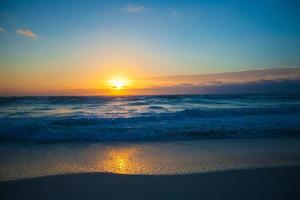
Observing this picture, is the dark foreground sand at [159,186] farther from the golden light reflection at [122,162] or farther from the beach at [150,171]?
the golden light reflection at [122,162]

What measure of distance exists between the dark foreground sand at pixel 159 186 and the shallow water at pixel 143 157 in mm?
350

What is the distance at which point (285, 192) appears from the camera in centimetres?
375

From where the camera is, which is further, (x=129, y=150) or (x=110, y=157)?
(x=129, y=150)

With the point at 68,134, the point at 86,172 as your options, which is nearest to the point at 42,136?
the point at 68,134

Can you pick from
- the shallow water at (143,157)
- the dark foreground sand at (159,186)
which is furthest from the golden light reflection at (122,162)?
the dark foreground sand at (159,186)

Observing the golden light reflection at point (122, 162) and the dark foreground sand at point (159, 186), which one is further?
the golden light reflection at point (122, 162)

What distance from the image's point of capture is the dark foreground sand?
11.9 feet

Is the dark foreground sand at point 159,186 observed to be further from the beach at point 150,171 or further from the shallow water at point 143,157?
the shallow water at point 143,157

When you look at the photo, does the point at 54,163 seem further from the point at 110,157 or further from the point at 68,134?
the point at 68,134

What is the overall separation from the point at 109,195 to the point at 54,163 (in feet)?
6.87

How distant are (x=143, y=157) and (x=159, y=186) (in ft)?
5.88

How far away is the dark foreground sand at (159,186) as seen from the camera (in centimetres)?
361

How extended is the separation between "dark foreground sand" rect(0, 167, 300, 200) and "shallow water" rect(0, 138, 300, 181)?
350 millimetres

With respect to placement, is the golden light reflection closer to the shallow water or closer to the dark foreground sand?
the shallow water
